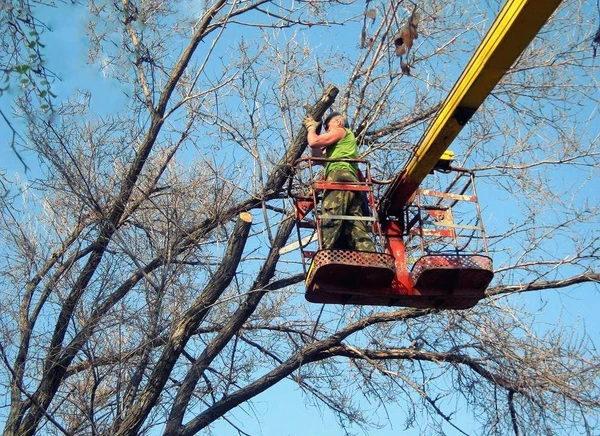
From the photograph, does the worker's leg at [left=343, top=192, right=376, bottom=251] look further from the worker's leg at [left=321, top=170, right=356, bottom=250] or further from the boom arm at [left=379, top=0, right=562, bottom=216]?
the boom arm at [left=379, top=0, right=562, bottom=216]

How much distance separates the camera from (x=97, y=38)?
11.2m

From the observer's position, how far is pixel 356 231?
7.73 meters

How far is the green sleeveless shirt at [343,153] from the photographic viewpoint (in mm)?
8039

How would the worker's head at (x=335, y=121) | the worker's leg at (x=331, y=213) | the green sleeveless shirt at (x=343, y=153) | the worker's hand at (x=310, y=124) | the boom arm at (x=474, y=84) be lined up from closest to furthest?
the boom arm at (x=474, y=84) → the worker's leg at (x=331, y=213) → the green sleeveless shirt at (x=343, y=153) → the worker's head at (x=335, y=121) → the worker's hand at (x=310, y=124)

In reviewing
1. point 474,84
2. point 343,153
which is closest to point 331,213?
Result: point 343,153

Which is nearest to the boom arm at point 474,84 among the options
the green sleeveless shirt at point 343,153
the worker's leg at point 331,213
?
the green sleeveless shirt at point 343,153

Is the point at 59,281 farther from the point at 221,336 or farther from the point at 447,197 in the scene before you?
the point at 447,197

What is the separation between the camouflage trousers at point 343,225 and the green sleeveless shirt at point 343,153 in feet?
0.49

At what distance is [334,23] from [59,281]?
4.90 metres

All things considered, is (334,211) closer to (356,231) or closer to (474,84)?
(356,231)

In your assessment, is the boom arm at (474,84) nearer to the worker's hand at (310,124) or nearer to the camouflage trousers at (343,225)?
the camouflage trousers at (343,225)

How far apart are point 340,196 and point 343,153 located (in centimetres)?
55

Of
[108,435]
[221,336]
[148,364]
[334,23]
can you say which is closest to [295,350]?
[221,336]

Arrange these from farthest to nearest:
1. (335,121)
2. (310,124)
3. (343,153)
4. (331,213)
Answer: (310,124), (335,121), (343,153), (331,213)
